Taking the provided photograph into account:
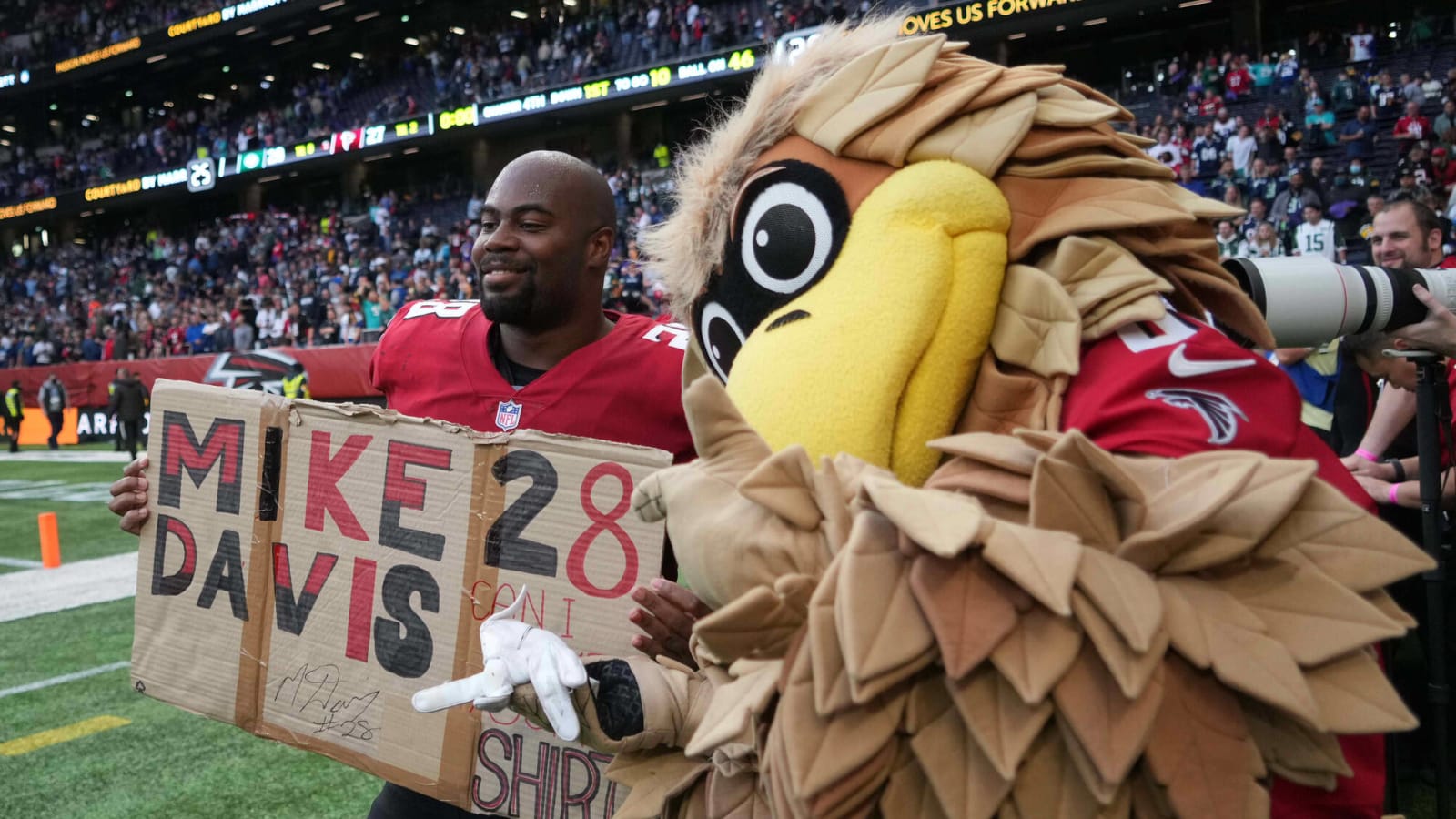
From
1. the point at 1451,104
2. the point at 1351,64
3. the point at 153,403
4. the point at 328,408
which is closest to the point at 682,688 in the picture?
the point at 328,408

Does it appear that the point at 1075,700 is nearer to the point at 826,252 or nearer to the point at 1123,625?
the point at 1123,625

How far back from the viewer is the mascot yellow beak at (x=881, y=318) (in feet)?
3.23

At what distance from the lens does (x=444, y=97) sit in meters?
23.8

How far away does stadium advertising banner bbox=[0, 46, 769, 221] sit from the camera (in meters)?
18.8

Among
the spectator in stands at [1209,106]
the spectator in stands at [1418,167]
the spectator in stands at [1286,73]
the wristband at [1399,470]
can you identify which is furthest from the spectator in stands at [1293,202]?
the wristband at [1399,470]

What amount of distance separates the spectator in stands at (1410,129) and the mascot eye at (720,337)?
12.5 meters

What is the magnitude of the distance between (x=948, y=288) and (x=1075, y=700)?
411 mm

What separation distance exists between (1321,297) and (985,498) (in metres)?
0.64

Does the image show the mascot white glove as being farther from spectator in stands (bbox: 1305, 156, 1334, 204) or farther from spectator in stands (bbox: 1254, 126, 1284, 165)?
spectator in stands (bbox: 1254, 126, 1284, 165)

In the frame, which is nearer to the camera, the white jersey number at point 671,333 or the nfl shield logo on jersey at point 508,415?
the nfl shield logo on jersey at point 508,415

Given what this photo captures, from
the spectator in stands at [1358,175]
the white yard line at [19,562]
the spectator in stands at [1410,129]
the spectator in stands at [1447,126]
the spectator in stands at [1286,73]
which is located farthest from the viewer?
the spectator in stands at [1286,73]

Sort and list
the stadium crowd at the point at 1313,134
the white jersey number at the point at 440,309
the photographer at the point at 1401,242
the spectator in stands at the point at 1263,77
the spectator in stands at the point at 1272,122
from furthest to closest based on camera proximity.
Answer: the spectator in stands at the point at 1263,77, the spectator in stands at the point at 1272,122, the stadium crowd at the point at 1313,134, the photographer at the point at 1401,242, the white jersey number at the point at 440,309

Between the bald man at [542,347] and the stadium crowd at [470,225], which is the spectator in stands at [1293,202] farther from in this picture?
the bald man at [542,347]

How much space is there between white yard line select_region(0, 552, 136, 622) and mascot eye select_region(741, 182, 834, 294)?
5.38 m
